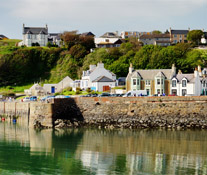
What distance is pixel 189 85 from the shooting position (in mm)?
60812

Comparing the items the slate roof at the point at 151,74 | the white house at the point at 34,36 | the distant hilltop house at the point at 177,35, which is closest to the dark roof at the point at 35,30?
the white house at the point at 34,36

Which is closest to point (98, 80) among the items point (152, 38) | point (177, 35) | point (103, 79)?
point (103, 79)

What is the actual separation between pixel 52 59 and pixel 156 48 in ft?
78.2

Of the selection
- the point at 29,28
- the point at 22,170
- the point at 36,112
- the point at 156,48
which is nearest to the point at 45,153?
the point at 22,170

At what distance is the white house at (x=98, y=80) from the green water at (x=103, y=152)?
2076 cm

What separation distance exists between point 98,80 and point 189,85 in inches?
609

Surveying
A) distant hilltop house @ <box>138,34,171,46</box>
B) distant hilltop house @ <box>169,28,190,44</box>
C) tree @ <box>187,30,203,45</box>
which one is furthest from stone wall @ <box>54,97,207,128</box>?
distant hilltop house @ <box>169,28,190,44</box>

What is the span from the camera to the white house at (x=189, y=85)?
60406 mm

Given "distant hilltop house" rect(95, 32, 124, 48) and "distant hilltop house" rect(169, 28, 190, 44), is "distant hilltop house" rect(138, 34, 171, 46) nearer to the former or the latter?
"distant hilltop house" rect(169, 28, 190, 44)

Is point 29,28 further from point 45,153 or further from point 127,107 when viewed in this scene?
point 45,153

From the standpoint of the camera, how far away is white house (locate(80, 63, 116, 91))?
72.4 meters

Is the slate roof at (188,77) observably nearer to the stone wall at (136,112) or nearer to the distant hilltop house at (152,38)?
the stone wall at (136,112)

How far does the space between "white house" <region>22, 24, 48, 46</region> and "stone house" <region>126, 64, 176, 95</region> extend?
54.3 meters

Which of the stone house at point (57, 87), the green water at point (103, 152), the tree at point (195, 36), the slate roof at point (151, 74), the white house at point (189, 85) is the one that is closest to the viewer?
the green water at point (103, 152)
